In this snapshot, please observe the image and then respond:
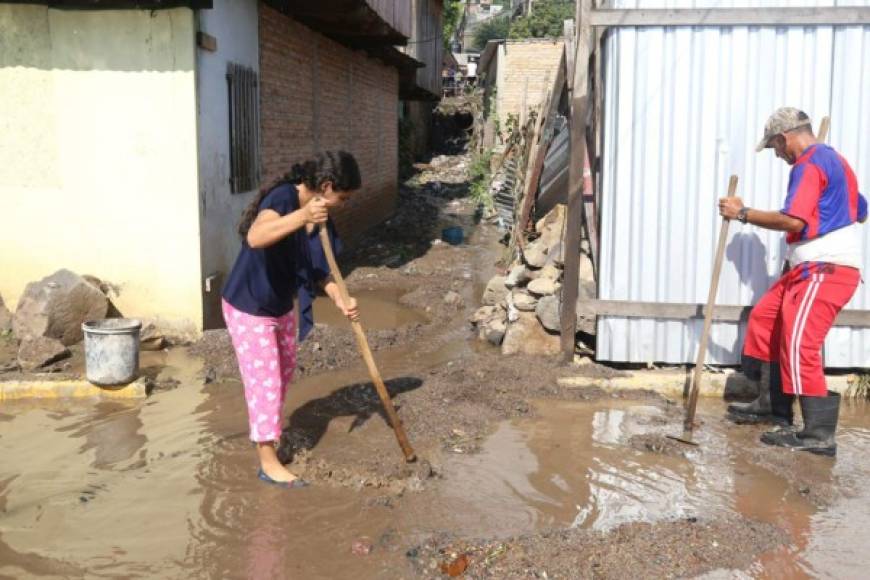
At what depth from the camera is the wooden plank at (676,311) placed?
20.0 feet

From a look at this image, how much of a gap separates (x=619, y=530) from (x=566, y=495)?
0.58 m

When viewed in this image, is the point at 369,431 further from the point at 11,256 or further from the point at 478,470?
the point at 11,256

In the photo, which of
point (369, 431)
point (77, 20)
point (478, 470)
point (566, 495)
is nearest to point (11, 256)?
point (77, 20)

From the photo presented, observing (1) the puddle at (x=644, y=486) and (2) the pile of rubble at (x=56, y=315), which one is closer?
(1) the puddle at (x=644, y=486)

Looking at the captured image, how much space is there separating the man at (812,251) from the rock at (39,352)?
5.10 meters

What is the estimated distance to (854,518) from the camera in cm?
421

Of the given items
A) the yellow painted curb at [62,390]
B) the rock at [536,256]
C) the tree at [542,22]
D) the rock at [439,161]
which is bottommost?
the yellow painted curb at [62,390]

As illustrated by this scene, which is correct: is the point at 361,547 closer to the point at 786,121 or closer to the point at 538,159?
the point at 786,121

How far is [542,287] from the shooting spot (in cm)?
701

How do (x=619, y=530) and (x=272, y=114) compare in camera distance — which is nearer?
(x=619, y=530)

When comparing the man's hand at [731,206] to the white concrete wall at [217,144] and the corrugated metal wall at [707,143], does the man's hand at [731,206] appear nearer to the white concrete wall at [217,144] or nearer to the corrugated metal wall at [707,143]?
the corrugated metal wall at [707,143]

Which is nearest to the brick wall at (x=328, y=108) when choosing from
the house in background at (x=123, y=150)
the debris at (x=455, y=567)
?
the house in background at (x=123, y=150)

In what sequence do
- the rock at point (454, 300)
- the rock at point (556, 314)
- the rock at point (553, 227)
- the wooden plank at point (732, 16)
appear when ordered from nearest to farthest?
the wooden plank at point (732, 16) → the rock at point (556, 314) → the rock at point (553, 227) → the rock at point (454, 300)

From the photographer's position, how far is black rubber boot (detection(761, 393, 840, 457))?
198 inches
